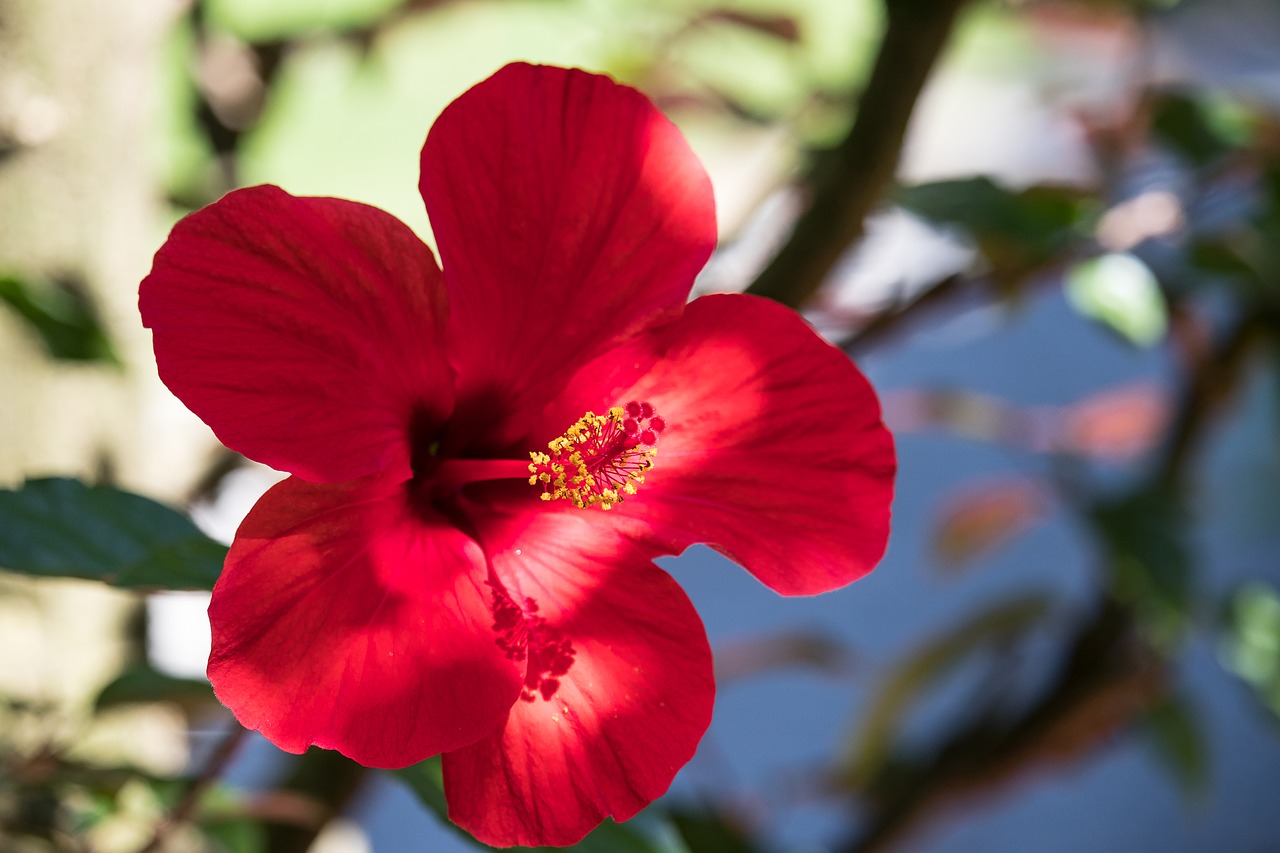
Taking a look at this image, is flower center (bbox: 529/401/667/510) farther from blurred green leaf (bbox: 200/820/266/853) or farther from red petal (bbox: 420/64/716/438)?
blurred green leaf (bbox: 200/820/266/853)

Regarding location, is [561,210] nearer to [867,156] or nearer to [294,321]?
[294,321]

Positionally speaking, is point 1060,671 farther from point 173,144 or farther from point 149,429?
point 173,144

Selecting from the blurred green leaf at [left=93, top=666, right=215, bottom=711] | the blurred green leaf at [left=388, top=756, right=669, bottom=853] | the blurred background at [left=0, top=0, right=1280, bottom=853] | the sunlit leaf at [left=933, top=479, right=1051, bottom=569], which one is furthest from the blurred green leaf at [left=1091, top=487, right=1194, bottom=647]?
the blurred green leaf at [left=93, top=666, right=215, bottom=711]

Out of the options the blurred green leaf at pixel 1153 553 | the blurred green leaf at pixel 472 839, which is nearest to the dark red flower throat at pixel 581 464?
the blurred green leaf at pixel 472 839

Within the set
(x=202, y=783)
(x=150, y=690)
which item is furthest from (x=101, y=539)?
(x=150, y=690)

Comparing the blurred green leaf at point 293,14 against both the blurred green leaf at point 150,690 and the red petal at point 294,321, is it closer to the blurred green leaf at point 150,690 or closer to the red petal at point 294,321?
the blurred green leaf at point 150,690

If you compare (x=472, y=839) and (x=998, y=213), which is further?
(x=998, y=213)

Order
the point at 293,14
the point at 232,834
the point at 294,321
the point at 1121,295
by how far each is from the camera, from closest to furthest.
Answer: the point at 294,321 → the point at 232,834 → the point at 1121,295 → the point at 293,14
